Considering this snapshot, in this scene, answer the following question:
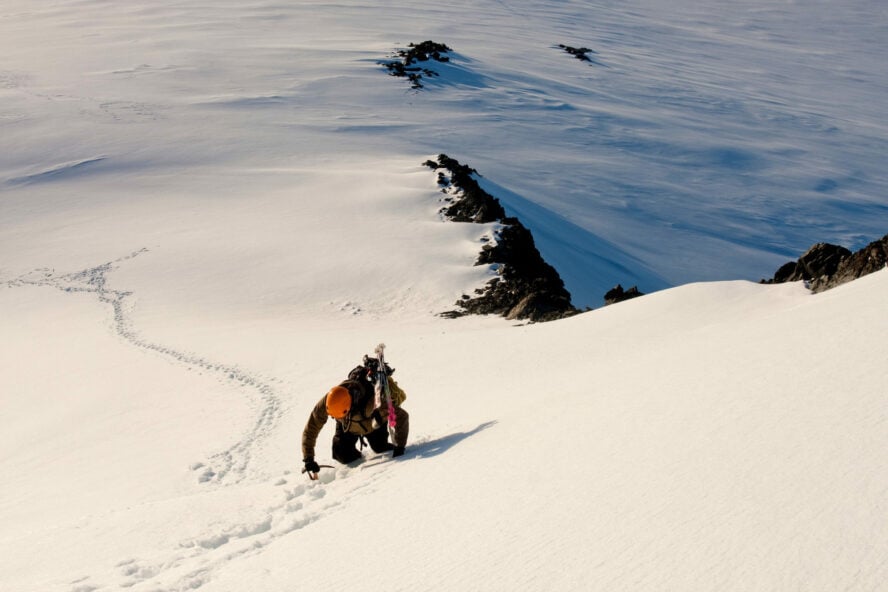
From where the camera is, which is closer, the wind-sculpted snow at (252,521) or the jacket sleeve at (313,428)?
the wind-sculpted snow at (252,521)

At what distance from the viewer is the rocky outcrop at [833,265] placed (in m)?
8.97

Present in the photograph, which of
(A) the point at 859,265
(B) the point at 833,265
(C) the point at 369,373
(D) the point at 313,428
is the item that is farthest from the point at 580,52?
(D) the point at 313,428

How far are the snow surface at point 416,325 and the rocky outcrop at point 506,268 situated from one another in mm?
629

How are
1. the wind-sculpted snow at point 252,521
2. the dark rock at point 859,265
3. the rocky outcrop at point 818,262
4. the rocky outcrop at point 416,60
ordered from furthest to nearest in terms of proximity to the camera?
the rocky outcrop at point 416,60, the rocky outcrop at point 818,262, the dark rock at point 859,265, the wind-sculpted snow at point 252,521

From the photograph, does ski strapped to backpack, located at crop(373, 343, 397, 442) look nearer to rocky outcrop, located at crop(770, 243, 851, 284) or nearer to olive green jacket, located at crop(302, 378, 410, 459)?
olive green jacket, located at crop(302, 378, 410, 459)

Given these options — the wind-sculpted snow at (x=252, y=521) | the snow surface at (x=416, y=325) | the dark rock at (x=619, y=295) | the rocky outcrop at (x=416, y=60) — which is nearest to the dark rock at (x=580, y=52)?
the snow surface at (x=416, y=325)

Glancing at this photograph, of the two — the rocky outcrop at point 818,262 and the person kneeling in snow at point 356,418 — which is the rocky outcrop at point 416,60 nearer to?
the rocky outcrop at point 818,262

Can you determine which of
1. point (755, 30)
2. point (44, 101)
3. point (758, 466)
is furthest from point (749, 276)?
point (755, 30)

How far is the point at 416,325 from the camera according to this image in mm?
13398

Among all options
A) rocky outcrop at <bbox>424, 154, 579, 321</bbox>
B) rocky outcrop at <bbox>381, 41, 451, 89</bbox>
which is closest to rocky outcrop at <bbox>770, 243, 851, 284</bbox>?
rocky outcrop at <bbox>424, 154, 579, 321</bbox>

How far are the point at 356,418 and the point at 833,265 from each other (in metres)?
7.16

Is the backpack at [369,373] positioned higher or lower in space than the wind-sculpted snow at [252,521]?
higher

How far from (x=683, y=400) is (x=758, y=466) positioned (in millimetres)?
1142

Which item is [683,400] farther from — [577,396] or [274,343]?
[274,343]
